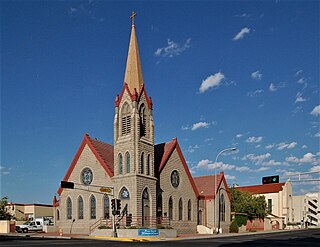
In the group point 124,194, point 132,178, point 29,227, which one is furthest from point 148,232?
point 29,227

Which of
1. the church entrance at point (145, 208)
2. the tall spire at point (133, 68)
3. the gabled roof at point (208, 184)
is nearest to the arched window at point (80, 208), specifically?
the church entrance at point (145, 208)

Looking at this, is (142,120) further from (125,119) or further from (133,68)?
(133,68)

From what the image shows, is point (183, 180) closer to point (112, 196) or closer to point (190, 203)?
point (190, 203)

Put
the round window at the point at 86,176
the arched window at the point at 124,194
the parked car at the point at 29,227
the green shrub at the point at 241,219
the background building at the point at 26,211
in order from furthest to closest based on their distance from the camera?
the background building at the point at 26,211 → the green shrub at the point at 241,219 → the parked car at the point at 29,227 → the round window at the point at 86,176 → the arched window at the point at 124,194

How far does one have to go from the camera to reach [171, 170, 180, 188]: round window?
57.0 m

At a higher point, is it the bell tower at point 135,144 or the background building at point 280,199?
the bell tower at point 135,144

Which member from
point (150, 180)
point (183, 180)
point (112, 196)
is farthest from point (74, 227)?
point (183, 180)

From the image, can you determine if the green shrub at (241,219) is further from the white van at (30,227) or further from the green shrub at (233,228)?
the white van at (30,227)

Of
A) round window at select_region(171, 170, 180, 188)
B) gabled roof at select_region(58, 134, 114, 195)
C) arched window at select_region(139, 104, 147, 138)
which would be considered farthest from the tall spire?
round window at select_region(171, 170, 180, 188)

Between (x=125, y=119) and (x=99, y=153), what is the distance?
6162mm

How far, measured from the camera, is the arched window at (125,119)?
5088 cm

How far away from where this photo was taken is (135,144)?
49094 mm

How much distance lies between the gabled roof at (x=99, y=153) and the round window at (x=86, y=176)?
2.19 meters

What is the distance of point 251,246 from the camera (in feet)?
95.2
